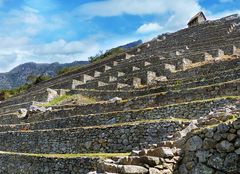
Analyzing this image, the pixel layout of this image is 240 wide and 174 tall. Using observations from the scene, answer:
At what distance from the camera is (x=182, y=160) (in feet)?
30.7

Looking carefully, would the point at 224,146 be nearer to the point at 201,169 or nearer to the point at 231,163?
the point at 231,163

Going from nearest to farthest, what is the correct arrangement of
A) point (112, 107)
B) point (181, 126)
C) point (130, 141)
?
point (181, 126), point (130, 141), point (112, 107)

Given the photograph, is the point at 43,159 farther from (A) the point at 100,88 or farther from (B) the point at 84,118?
(A) the point at 100,88

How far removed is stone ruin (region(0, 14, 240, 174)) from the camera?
8953mm

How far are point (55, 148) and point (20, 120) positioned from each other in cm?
1090

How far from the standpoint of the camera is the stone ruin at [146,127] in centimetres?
895

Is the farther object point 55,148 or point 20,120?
point 20,120

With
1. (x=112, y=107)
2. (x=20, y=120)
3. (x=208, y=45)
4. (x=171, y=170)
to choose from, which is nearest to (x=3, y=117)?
(x=20, y=120)

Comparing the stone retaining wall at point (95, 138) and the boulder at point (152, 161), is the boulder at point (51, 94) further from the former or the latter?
the boulder at point (152, 161)

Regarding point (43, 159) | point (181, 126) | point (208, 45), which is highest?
point (208, 45)

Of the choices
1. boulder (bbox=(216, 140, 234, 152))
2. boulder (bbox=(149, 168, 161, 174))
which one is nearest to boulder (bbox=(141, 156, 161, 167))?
boulder (bbox=(149, 168, 161, 174))

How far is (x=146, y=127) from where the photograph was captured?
574 inches

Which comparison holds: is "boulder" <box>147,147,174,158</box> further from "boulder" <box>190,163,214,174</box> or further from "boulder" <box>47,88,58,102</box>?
"boulder" <box>47,88,58,102</box>

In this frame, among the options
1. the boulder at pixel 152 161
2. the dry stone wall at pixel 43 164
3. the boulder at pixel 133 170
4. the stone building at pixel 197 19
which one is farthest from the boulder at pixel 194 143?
the stone building at pixel 197 19
